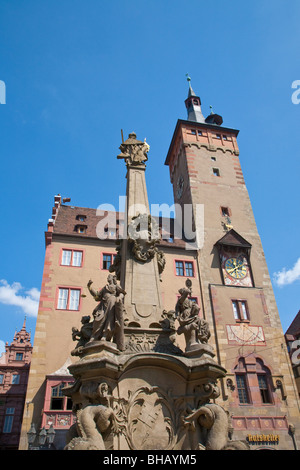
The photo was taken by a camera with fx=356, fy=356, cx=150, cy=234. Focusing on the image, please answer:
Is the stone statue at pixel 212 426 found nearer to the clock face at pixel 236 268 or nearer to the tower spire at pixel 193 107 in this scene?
the clock face at pixel 236 268

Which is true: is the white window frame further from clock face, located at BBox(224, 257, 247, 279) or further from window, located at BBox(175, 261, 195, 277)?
clock face, located at BBox(224, 257, 247, 279)

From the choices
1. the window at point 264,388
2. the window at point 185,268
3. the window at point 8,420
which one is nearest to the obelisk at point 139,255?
the window at point 185,268

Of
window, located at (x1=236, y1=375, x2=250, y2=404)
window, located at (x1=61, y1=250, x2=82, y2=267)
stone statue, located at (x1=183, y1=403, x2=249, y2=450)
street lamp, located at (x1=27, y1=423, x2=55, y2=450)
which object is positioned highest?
window, located at (x1=61, y1=250, x2=82, y2=267)

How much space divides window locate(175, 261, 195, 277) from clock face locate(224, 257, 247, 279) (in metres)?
2.63

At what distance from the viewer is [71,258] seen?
25.1 m

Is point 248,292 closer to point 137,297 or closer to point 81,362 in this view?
point 137,297

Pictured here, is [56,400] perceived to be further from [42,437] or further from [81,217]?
[81,217]

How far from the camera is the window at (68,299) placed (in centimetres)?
2302

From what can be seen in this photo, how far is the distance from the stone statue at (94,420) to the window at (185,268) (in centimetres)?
2055

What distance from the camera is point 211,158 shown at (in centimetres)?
3322

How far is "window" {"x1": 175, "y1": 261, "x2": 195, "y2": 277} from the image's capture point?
2672 cm

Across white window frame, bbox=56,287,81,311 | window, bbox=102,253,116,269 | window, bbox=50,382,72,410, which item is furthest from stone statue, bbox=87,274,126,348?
window, bbox=102,253,116,269

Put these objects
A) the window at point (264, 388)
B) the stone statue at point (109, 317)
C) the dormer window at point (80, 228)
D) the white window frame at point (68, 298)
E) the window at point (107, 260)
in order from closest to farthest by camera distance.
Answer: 1. the stone statue at point (109, 317)
2. the window at point (264, 388)
3. the white window frame at point (68, 298)
4. the window at point (107, 260)
5. the dormer window at point (80, 228)
